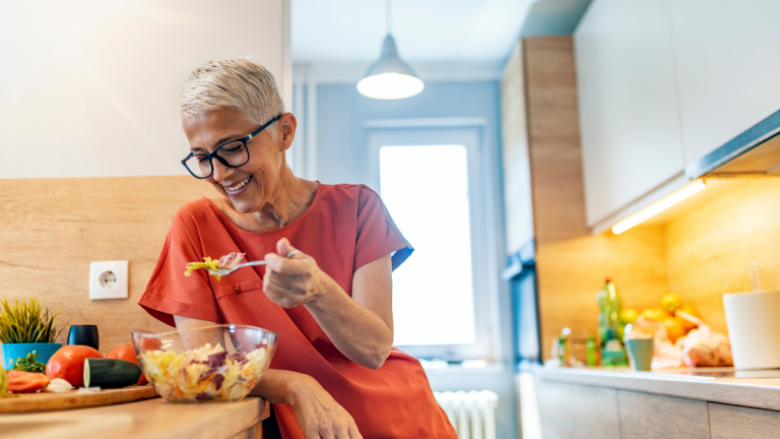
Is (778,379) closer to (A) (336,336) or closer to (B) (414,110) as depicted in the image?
(A) (336,336)

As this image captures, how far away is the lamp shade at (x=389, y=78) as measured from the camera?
8.68ft

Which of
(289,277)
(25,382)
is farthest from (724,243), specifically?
(25,382)

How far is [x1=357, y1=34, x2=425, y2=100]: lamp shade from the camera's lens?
8.68ft

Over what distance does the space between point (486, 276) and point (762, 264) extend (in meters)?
1.83

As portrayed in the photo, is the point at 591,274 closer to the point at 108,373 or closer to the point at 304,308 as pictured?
the point at 304,308

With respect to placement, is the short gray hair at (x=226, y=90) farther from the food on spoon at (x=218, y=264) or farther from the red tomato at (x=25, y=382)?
the red tomato at (x=25, y=382)

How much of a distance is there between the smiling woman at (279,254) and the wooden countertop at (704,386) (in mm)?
559

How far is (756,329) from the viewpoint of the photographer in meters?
1.53

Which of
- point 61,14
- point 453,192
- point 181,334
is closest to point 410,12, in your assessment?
point 453,192

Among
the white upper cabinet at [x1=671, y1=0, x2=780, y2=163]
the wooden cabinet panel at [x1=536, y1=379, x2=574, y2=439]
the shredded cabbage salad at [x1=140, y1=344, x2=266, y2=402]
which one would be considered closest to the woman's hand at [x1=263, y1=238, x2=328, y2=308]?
the shredded cabbage salad at [x1=140, y1=344, x2=266, y2=402]

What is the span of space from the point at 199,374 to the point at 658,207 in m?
1.94

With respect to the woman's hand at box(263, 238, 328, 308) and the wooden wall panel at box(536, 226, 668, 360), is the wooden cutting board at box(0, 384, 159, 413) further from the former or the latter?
the wooden wall panel at box(536, 226, 668, 360)

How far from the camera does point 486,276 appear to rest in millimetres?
3584

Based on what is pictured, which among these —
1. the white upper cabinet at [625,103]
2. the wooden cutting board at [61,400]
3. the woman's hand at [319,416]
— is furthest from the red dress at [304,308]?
the white upper cabinet at [625,103]
